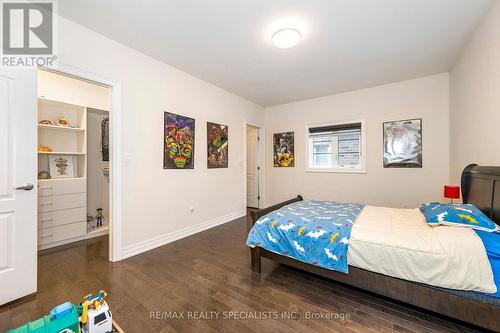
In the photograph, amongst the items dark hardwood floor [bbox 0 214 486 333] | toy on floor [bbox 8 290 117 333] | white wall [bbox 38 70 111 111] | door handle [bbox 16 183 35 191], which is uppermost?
white wall [bbox 38 70 111 111]

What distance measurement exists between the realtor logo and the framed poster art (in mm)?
1911

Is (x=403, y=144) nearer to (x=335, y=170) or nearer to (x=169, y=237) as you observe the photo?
(x=335, y=170)

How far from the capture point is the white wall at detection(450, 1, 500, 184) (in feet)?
6.42

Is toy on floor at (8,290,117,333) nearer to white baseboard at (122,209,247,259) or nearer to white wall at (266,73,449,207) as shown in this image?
white baseboard at (122,209,247,259)

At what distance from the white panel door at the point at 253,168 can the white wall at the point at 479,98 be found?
384cm

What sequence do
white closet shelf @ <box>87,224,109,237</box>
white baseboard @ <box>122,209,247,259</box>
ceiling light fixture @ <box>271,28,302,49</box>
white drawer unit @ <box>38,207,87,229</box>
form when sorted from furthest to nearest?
white closet shelf @ <box>87,224,109,237</box> → white drawer unit @ <box>38,207,87,229</box> → white baseboard @ <box>122,209,247,259</box> → ceiling light fixture @ <box>271,28,302,49</box>

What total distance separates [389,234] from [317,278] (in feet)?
2.95

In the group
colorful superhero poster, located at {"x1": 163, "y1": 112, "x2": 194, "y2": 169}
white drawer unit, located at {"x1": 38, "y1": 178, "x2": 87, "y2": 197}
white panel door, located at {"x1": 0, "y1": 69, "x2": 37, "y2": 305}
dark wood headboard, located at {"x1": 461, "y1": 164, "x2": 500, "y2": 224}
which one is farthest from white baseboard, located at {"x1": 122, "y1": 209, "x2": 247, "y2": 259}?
dark wood headboard, located at {"x1": 461, "y1": 164, "x2": 500, "y2": 224}

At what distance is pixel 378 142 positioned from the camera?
157 inches

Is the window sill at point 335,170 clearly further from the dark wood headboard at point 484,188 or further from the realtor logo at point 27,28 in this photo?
the realtor logo at point 27,28

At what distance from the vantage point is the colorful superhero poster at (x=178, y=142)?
3125mm

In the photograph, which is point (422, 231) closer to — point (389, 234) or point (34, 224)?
point (389, 234)

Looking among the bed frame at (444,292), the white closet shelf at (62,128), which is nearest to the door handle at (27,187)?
the white closet shelf at (62,128)

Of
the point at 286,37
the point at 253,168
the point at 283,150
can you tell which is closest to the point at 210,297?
the point at 286,37
